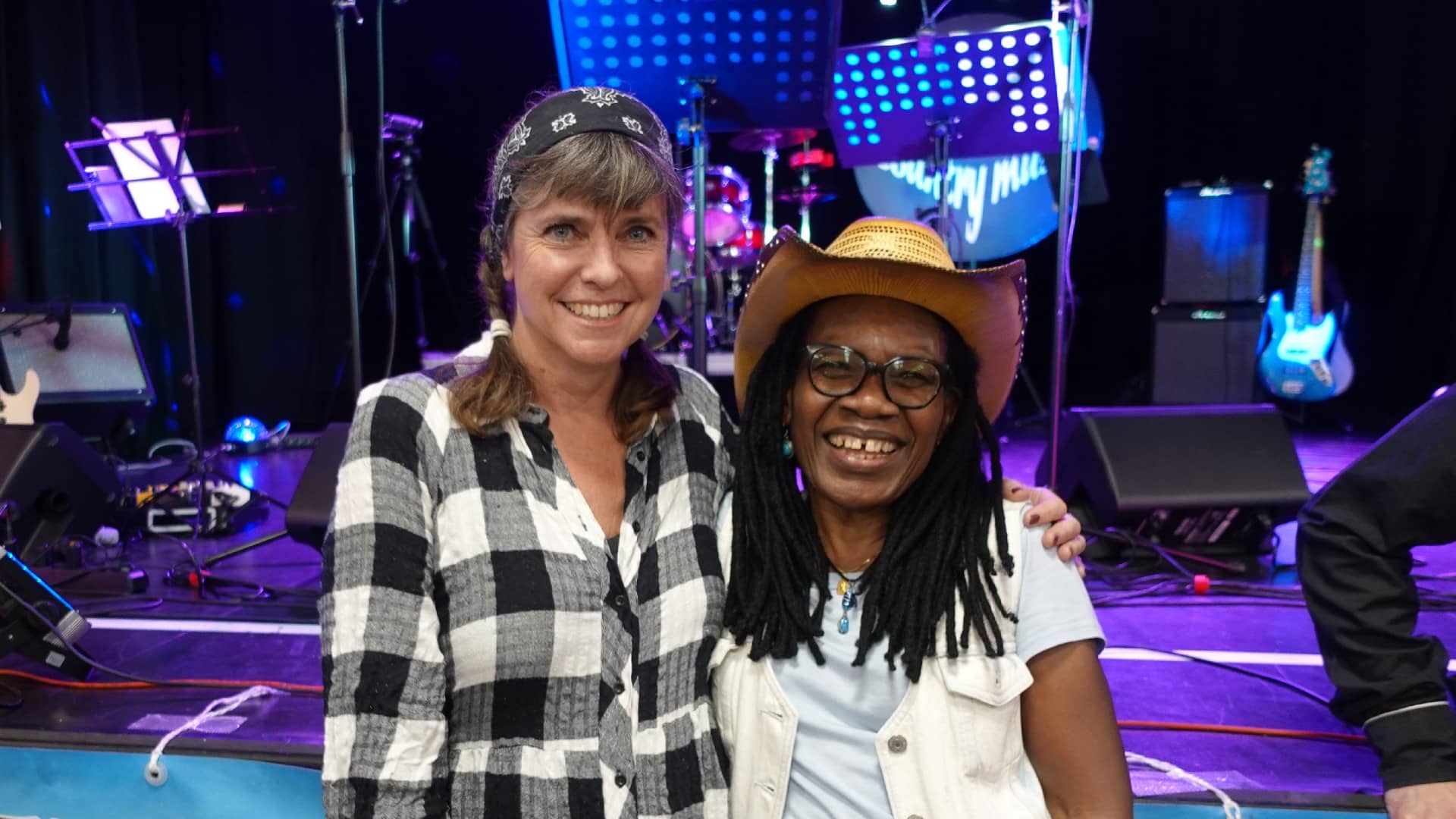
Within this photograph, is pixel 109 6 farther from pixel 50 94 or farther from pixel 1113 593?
pixel 1113 593

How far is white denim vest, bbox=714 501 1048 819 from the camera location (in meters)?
1.36

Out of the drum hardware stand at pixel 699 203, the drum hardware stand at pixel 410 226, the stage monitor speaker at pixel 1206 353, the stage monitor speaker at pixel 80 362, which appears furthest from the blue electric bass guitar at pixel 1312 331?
the stage monitor speaker at pixel 80 362

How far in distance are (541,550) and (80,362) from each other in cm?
540

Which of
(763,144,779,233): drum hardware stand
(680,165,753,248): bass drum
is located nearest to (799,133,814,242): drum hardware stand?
(763,144,779,233): drum hardware stand

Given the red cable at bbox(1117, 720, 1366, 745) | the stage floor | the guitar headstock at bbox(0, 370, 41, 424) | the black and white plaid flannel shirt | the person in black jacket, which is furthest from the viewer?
the guitar headstock at bbox(0, 370, 41, 424)

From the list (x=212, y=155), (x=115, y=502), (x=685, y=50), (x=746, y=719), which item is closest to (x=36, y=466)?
(x=115, y=502)

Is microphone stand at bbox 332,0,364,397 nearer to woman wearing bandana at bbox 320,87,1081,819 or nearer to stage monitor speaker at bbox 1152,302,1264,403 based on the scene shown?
woman wearing bandana at bbox 320,87,1081,819

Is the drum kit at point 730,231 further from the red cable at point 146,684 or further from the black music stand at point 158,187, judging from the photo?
the red cable at point 146,684

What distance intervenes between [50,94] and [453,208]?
2.78 meters

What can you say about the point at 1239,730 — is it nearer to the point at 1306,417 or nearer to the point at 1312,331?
the point at 1312,331

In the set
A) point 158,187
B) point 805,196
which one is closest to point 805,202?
point 805,196

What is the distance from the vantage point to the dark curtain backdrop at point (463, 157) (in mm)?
6328

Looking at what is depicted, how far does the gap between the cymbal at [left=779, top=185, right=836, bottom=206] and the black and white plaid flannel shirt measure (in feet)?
18.6

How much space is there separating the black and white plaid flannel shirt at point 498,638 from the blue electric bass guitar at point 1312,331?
597 centimetres
